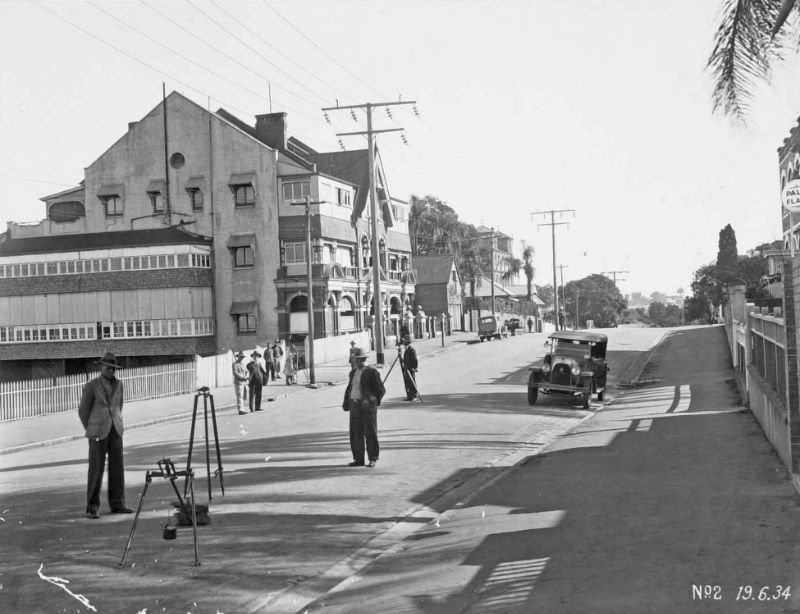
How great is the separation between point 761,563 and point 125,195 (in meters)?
56.6

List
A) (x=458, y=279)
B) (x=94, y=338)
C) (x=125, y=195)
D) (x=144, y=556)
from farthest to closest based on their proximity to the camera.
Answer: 1. (x=458, y=279)
2. (x=125, y=195)
3. (x=94, y=338)
4. (x=144, y=556)

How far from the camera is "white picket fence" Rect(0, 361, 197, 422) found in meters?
27.9

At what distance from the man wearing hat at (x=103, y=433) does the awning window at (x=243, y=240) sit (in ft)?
152

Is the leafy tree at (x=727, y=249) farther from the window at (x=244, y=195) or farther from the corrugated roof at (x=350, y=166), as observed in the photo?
the window at (x=244, y=195)

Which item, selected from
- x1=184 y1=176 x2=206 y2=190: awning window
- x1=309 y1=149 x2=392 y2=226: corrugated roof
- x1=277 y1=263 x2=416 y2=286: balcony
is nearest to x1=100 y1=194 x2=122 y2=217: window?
x1=184 y1=176 x2=206 y2=190: awning window

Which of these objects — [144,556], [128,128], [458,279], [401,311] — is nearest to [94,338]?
[128,128]

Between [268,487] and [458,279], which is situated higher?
A: [458,279]

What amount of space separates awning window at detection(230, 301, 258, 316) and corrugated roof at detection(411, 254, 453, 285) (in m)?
30.3

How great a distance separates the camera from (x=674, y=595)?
6938 millimetres

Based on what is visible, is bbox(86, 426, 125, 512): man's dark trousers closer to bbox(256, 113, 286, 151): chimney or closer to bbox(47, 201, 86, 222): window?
bbox(47, 201, 86, 222): window

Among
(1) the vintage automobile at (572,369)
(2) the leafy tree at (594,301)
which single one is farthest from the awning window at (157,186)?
(2) the leafy tree at (594,301)

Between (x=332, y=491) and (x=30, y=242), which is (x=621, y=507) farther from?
(x=30, y=242)

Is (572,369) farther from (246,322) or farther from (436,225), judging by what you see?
(436,225)

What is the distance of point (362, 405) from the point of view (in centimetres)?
1412
